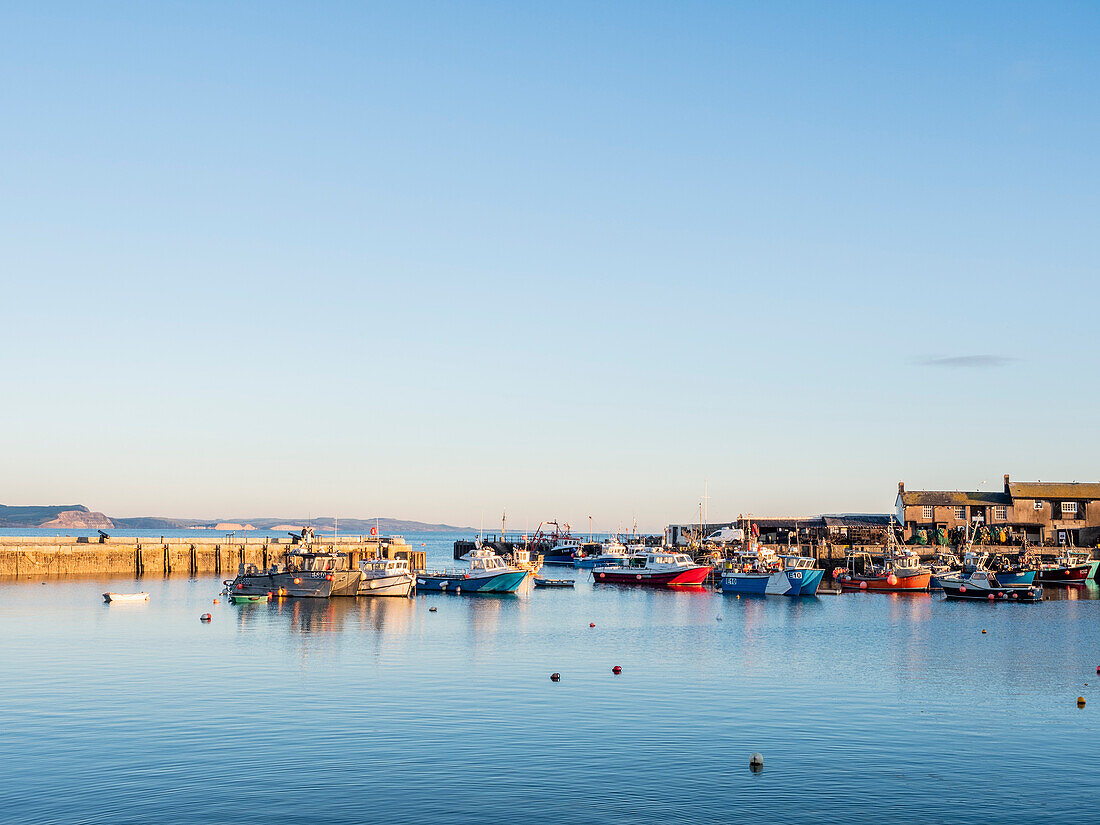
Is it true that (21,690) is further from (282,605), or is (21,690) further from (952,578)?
(952,578)

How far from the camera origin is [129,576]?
11688 cm

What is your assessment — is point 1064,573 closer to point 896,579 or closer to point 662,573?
point 896,579

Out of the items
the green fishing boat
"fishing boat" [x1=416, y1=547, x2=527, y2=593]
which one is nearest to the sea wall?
"fishing boat" [x1=416, y1=547, x2=527, y2=593]

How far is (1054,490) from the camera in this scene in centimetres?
14425

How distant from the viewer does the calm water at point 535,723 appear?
2589 centimetres

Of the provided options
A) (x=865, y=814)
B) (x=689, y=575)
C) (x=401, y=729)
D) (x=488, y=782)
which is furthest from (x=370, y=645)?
(x=689, y=575)

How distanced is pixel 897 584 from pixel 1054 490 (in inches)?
1989

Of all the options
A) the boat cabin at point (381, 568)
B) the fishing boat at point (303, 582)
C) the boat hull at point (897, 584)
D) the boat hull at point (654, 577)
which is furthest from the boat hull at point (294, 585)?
the boat hull at point (897, 584)

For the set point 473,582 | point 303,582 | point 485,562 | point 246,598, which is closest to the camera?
point 246,598

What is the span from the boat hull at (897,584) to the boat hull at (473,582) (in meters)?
37.6

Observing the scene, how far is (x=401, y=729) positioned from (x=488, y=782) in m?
7.23

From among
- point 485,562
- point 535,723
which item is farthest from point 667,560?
point 535,723

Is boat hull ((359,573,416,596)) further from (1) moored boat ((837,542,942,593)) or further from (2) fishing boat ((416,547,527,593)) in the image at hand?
(1) moored boat ((837,542,942,593))

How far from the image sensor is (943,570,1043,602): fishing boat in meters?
96.1
